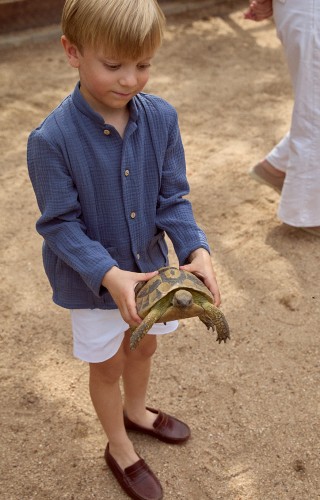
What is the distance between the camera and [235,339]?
3.11 m

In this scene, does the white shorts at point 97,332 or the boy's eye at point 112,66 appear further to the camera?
the white shorts at point 97,332

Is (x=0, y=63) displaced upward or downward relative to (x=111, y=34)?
downward

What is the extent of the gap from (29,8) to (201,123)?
2436 millimetres

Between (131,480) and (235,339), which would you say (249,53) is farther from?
(131,480)

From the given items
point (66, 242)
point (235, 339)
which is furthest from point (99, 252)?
point (235, 339)

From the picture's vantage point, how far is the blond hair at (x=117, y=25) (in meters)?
1.73

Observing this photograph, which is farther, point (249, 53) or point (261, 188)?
point (249, 53)

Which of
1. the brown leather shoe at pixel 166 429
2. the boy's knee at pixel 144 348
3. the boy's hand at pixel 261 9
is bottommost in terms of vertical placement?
the brown leather shoe at pixel 166 429

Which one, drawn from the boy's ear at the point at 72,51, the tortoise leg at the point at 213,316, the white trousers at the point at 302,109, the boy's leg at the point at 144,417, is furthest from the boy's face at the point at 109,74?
the white trousers at the point at 302,109

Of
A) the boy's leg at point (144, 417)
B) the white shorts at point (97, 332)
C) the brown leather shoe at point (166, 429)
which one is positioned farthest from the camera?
the brown leather shoe at point (166, 429)

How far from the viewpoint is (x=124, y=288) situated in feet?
6.07

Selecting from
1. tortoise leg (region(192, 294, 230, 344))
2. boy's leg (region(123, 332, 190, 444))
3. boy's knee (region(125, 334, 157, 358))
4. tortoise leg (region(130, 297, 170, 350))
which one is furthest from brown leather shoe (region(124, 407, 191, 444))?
tortoise leg (region(130, 297, 170, 350))

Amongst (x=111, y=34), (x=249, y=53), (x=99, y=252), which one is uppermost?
(x=111, y=34)

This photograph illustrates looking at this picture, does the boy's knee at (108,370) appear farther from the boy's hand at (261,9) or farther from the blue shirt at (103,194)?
the boy's hand at (261,9)
